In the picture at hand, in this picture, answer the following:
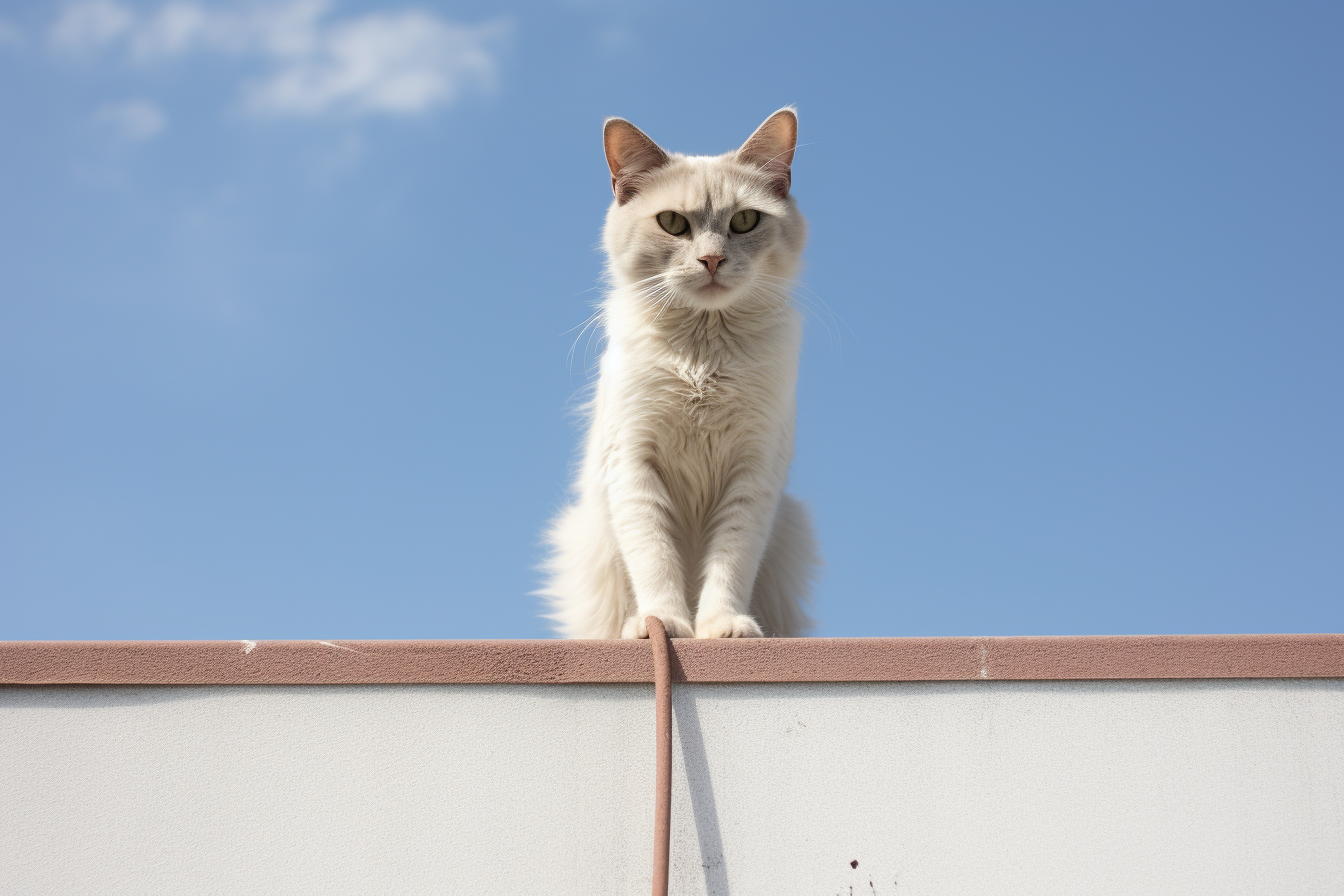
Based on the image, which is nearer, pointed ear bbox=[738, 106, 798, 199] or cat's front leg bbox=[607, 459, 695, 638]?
cat's front leg bbox=[607, 459, 695, 638]

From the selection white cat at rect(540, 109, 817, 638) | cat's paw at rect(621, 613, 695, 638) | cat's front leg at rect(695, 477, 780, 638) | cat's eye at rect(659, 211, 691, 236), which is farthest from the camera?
cat's eye at rect(659, 211, 691, 236)

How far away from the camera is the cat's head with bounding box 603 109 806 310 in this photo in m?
2.52

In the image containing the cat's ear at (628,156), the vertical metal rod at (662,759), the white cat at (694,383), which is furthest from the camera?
the cat's ear at (628,156)

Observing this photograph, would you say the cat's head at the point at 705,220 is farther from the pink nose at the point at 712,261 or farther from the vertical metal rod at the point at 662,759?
the vertical metal rod at the point at 662,759

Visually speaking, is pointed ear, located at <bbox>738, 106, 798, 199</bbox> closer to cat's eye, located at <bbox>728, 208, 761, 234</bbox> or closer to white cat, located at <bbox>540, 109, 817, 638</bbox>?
white cat, located at <bbox>540, 109, 817, 638</bbox>

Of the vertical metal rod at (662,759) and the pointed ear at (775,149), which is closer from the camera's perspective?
the vertical metal rod at (662,759)

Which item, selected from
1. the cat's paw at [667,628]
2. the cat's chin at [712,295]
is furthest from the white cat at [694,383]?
the cat's paw at [667,628]

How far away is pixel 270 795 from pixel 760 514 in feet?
4.22

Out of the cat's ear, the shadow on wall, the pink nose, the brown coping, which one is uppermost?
the cat's ear

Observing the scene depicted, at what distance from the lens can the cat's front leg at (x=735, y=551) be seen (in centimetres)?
228

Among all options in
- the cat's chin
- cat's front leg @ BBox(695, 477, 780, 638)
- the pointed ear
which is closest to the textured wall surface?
cat's front leg @ BBox(695, 477, 780, 638)

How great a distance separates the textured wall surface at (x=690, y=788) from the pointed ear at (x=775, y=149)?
5.08ft

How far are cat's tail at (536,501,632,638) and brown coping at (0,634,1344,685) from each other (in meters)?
0.90

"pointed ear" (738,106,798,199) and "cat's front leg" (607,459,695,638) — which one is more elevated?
"pointed ear" (738,106,798,199)
